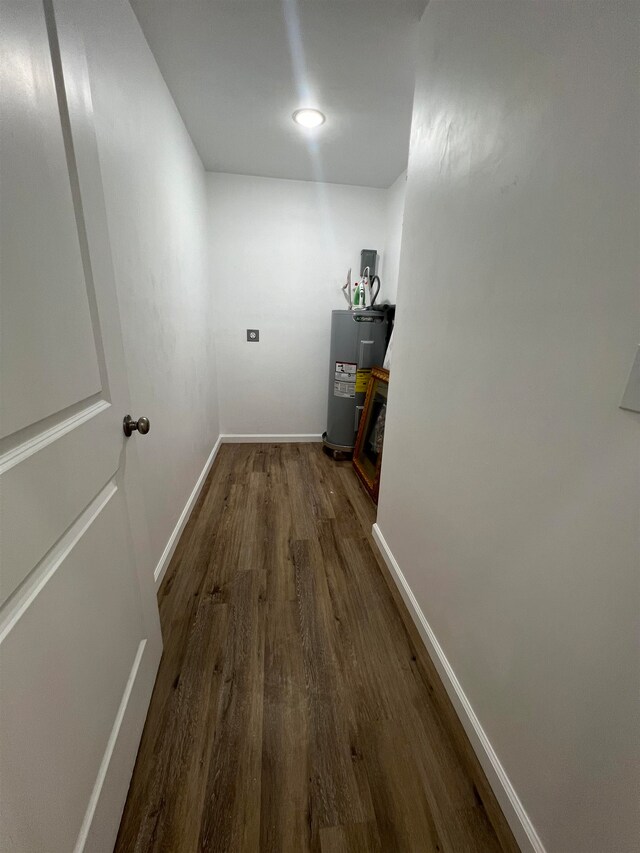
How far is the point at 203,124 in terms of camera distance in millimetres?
2047

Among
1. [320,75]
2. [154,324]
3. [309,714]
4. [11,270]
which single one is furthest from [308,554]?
[320,75]

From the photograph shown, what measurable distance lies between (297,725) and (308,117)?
2.95m

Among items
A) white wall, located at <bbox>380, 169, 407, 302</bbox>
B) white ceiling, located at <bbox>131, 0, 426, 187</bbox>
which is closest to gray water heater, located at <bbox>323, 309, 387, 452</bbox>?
white wall, located at <bbox>380, 169, 407, 302</bbox>

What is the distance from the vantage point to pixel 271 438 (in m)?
3.45

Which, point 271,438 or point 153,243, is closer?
point 153,243

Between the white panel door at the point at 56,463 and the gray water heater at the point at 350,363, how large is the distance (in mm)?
2161

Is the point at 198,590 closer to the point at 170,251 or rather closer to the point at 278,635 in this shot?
the point at 278,635

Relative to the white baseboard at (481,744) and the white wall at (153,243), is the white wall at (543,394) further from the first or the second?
the white wall at (153,243)

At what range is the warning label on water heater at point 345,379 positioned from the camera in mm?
2895

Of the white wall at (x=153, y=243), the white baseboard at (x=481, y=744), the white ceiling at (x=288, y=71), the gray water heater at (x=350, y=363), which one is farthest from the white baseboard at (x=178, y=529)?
the white ceiling at (x=288, y=71)

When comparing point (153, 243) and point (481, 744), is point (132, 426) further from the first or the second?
point (481, 744)

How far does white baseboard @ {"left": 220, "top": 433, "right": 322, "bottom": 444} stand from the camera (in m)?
3.39

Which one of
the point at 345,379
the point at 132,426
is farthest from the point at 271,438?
the point at 132,426

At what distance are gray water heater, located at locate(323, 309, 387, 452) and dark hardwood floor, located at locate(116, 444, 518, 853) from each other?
140 cm
